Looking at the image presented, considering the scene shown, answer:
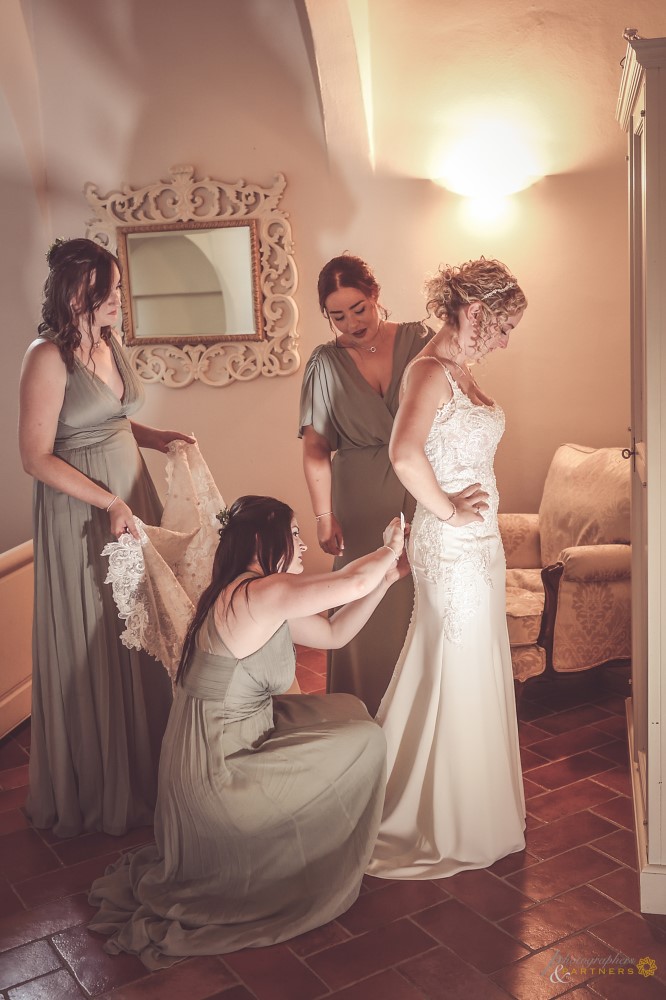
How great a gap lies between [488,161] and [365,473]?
2373 mm

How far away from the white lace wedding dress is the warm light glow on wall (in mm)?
2574

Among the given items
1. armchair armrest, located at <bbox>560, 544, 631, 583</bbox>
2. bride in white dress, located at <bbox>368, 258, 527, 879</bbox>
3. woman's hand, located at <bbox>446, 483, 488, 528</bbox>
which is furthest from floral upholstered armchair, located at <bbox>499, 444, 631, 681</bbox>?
woman's hand, located at <bbox>446, 483, 488, 528</bbox>

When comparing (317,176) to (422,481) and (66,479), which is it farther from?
(422,481)

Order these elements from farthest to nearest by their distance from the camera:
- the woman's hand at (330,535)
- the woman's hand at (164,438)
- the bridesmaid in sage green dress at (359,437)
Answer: the woman's hand at (164,438), the woman's hand at (330,535), the bridesmaid in sage green dress at (359,437)

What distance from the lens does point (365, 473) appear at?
3.59 m

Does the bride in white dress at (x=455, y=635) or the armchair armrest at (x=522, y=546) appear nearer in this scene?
the bride in white dress at (x=455, y=635)

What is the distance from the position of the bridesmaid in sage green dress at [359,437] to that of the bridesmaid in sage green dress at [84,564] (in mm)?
650

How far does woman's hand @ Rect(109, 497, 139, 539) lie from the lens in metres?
3.22

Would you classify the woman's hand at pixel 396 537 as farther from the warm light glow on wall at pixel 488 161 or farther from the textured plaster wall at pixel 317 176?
the warm light glow on wall at pixel 488 161

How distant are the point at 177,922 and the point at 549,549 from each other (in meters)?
2.69

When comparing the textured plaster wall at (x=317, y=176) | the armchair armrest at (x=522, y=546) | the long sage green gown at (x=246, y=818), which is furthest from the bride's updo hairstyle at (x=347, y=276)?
the textured plaster wall at (x=317, y=176)

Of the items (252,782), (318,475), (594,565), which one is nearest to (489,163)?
(594,565)

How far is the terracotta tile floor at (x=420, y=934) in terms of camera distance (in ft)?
8.28

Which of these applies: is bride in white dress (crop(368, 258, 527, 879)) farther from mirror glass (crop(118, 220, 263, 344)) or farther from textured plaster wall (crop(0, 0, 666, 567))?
mirror glass (crop(118, 220, 263, 344))
